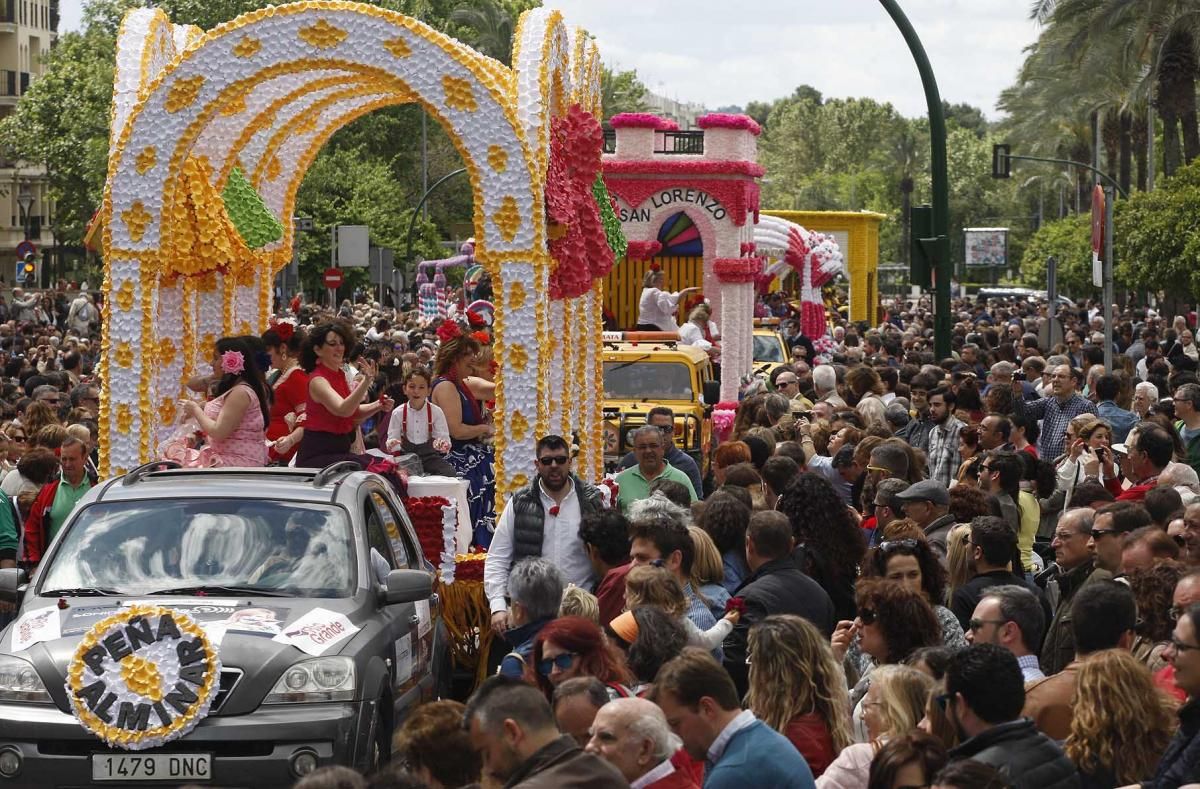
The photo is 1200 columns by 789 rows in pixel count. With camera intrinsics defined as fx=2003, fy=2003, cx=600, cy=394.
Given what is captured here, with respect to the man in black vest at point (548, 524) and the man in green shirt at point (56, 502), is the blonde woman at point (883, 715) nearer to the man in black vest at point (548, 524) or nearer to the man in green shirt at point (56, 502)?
the man in black vest at point (548, 524)

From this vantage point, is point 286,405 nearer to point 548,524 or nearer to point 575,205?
point 575,205

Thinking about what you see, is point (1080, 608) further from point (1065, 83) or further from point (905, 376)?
point (1065, 83)

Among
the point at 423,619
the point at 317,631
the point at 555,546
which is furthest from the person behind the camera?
the point at 555,546

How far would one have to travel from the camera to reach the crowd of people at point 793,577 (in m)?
5.96

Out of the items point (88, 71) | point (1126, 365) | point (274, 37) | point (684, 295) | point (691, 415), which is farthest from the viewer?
point (88, 71)

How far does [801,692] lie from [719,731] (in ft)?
2.42

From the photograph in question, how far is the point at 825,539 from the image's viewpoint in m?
9.75

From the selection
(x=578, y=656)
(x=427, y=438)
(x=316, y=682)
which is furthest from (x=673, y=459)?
(x=578, y=656)

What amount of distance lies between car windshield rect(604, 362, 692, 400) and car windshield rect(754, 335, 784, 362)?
32.4ft

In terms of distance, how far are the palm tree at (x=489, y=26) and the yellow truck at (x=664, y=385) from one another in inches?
2059

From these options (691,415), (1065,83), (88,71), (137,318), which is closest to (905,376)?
(691,415)

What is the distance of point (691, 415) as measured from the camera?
62.1ft

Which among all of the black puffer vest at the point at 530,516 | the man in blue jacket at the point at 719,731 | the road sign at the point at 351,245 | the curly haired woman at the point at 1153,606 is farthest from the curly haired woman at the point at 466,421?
the road sign at the point at 351,245

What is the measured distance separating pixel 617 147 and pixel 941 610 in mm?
20901
